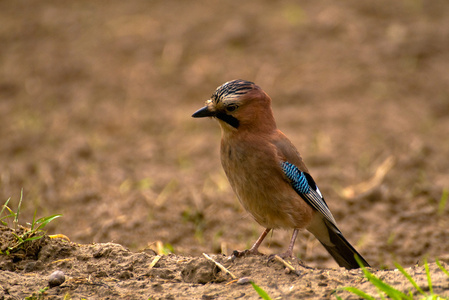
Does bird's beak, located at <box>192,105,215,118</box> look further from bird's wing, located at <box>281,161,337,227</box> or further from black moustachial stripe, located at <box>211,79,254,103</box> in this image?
bird's wing, located at <box>281,161,337,227</box>

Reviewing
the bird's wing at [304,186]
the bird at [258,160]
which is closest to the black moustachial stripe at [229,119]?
the bird at [258,160]

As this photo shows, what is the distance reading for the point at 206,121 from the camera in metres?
8.41

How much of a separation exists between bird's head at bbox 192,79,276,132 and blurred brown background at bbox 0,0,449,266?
1509 millimetres

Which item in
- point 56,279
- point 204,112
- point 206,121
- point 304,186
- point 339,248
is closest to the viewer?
point 56,279

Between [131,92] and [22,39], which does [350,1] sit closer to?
[131,92]

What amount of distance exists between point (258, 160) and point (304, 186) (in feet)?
1.60

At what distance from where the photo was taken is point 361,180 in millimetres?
6887

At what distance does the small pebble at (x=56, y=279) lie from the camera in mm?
3404

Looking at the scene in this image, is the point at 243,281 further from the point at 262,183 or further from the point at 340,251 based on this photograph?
the point at 340,251

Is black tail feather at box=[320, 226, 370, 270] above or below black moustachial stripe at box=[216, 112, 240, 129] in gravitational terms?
below

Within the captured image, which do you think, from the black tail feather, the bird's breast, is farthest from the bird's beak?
the black tail feather

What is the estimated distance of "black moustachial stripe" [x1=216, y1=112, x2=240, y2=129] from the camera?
166 inches

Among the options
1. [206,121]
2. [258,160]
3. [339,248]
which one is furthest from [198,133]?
[258,160]

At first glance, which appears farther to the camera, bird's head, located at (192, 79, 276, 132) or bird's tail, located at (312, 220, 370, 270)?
bird's tail, located at (312, 220, 370, 270)
